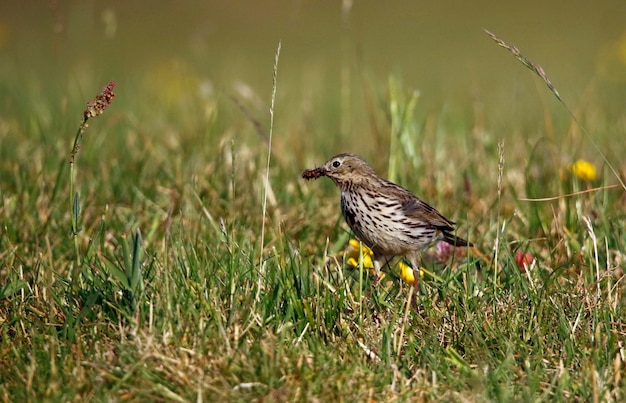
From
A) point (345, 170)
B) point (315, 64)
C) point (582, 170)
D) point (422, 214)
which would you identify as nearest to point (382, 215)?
point (422, 214)

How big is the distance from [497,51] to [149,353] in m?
14.1

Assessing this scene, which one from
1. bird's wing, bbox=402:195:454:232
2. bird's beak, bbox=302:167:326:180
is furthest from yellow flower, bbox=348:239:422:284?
bird's beak, bbox=302:167:326:180

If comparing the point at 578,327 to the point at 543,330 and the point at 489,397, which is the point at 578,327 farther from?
the point at 489,397

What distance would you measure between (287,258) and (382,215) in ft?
1.65

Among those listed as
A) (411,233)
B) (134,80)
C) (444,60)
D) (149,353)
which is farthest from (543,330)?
(444,60)

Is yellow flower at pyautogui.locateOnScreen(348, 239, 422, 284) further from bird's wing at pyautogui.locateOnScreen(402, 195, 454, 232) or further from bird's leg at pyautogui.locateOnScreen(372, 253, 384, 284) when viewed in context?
Result: bird's wing at pyautogui.locateOnScreen(402, 195, 454, 232)

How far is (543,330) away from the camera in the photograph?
11.6 ft

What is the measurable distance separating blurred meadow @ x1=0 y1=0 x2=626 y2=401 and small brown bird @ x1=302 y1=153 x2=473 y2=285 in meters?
0.14

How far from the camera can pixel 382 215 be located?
4480mm

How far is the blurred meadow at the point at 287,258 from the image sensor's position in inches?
124

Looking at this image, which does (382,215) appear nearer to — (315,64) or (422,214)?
(422,214)

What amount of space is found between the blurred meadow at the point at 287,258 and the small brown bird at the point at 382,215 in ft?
0.45

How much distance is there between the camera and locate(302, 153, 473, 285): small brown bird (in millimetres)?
4391

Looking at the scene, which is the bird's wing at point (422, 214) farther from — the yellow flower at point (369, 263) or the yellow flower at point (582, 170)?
→ the yellow flower at point (582, 170)
